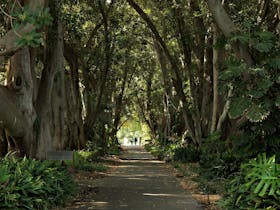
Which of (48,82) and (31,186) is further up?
(48,82)

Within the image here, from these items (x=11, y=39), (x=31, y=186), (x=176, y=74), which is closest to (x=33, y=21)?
(x=11, y=39)

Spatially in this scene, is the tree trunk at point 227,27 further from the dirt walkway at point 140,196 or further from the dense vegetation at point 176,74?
the dirt walkway at point 140,196

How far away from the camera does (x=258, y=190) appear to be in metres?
7.48

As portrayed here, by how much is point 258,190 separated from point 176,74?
46.7 feet

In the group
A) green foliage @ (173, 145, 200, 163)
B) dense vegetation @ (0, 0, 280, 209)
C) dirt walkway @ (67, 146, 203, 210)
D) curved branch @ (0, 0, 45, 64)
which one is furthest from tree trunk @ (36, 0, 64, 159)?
green foliage @ (173, 145, 200, 163)

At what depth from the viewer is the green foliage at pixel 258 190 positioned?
7398 mm

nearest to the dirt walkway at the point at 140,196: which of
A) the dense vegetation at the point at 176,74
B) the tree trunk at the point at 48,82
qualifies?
the dense vegetation at the point at 176,74

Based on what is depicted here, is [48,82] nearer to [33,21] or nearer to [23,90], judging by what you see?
[23,90]

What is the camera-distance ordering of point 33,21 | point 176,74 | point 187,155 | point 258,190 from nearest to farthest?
point 33,21
point 258,190
point 176,74
point 187,155

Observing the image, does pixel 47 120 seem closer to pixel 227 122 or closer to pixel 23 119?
pixel 23 119

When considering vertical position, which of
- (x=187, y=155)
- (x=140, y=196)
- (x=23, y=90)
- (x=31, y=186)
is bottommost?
(x=140, y=196)

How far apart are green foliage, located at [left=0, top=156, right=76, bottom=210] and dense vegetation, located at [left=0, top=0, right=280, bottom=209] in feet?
1.03

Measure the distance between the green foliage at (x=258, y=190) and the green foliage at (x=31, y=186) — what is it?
3.48 meters

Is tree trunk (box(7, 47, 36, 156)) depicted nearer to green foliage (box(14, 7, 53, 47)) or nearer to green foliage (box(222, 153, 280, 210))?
green foliage (box(14, 7, 53, 47))
